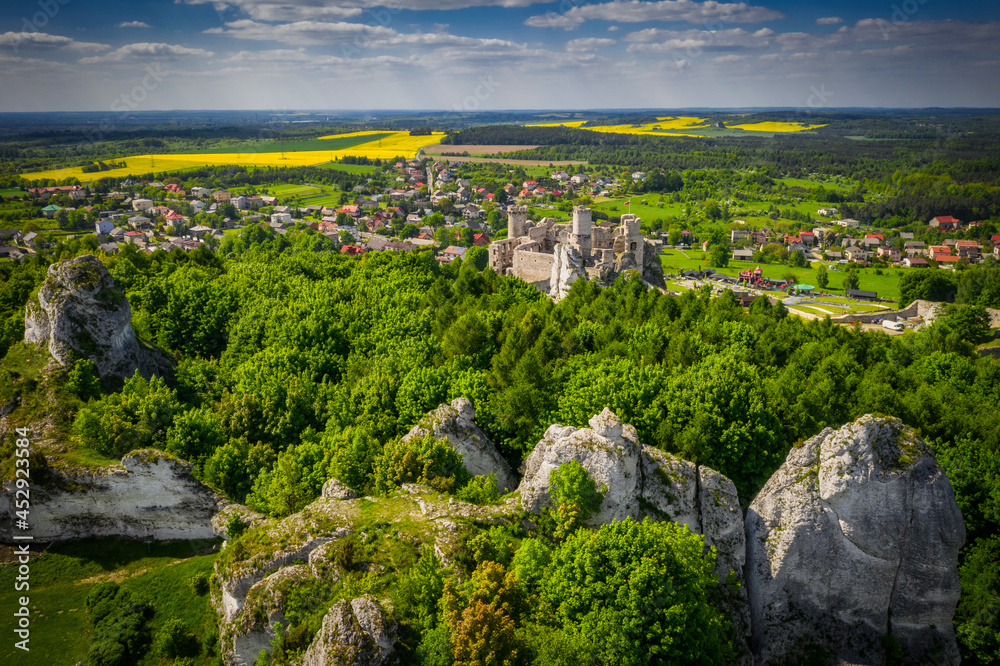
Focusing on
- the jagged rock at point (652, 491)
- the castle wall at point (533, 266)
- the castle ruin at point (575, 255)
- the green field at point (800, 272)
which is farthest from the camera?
the green field at point (800, 272)

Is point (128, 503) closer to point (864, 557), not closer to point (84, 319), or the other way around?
point (84, 319)

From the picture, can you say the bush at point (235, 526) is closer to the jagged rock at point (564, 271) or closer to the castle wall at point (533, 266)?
the jagged rock at point (564, 271)

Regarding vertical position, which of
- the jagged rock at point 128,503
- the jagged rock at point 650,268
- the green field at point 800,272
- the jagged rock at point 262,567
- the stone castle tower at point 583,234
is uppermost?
the stone castle tower at point 583,234

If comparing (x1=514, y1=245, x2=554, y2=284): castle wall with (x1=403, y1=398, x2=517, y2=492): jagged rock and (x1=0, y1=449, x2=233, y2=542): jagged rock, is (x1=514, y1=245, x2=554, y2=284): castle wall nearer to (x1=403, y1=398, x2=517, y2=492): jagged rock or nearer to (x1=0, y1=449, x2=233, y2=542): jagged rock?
(x1=403, y1=398, x2=517, y2=492): jagged rock

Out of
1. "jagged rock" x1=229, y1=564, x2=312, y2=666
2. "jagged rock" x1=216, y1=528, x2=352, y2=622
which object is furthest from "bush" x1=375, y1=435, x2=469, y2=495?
"jagged rock" x1=229, y1=564, x2=312, y2=666

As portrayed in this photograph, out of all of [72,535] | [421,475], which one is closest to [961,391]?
[421,475]

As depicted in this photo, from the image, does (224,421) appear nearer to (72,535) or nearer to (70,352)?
(72,535)

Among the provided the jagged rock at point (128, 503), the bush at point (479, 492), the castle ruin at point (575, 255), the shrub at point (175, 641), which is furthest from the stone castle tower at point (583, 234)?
the shrub at point (175, 641)
